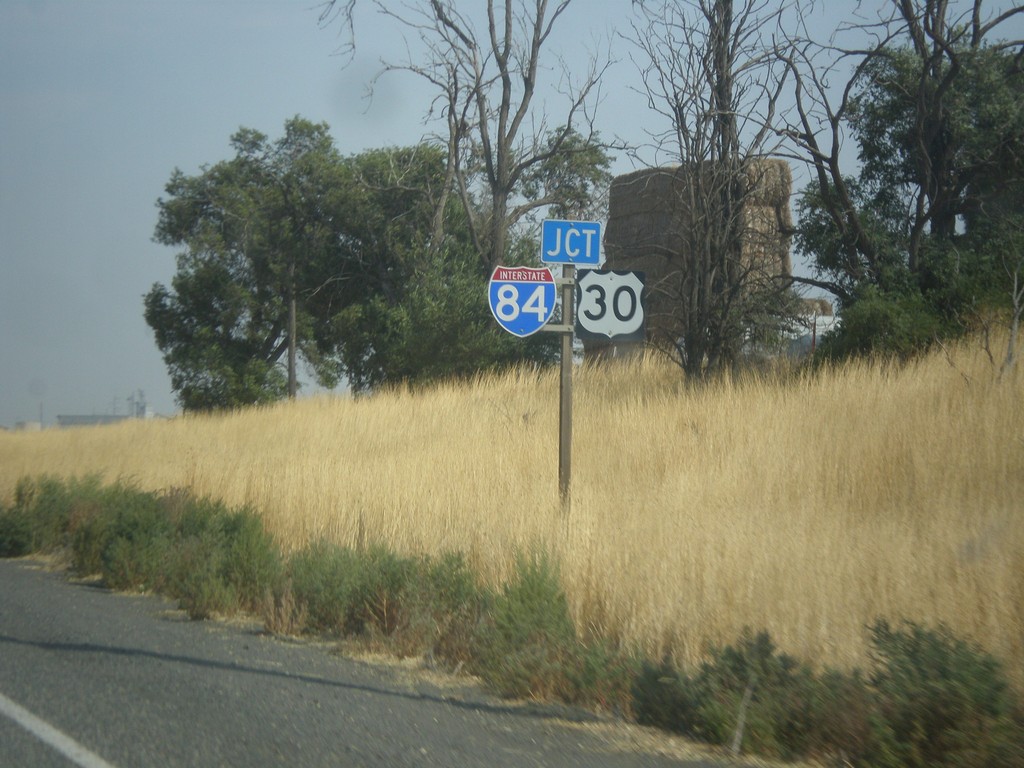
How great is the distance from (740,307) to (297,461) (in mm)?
8757

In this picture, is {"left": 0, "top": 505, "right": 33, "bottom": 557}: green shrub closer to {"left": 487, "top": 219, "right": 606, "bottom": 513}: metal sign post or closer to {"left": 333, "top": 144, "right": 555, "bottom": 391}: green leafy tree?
{"left": 487, "top": 219, "right": 606, "bottom": 513}: metal sign post

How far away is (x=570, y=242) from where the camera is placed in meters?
10.4

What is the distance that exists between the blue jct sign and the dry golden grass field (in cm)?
247

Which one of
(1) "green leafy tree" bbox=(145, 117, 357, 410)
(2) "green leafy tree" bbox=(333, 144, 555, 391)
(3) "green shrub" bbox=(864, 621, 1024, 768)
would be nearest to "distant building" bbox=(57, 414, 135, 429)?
(1) "green leafy tree" bbox=(145, 117, 357, 410)

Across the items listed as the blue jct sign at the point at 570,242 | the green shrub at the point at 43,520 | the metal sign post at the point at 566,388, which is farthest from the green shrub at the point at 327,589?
the green shrub at the point at 43,520

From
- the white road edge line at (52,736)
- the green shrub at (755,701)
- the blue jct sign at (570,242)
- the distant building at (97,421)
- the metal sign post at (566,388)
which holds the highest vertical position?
the blue jct sign at (570,242)

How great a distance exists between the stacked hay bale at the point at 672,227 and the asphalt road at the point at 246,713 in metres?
13.6

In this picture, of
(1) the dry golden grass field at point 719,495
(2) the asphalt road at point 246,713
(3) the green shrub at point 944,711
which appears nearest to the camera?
(3) the green shrub at point 944,711

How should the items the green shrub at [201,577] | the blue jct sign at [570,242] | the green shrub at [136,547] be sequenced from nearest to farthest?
the green shrub at [201,577], the blue jct sign at [570,242], the green shrub at [136,547]

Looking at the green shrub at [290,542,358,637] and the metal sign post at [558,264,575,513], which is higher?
the metal sign post at [558,264,575,513]

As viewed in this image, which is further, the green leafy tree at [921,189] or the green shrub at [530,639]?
the green leafy tree at [921,189]

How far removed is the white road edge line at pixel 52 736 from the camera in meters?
5.59

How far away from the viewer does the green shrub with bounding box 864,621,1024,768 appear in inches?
205

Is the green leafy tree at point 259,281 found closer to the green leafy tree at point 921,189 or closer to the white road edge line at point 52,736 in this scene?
the green leafy tree at point 921,189
